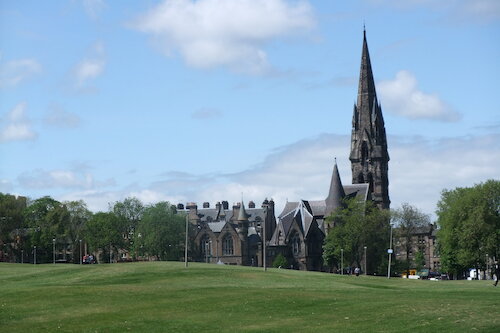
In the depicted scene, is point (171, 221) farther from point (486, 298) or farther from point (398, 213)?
point (486, 298)

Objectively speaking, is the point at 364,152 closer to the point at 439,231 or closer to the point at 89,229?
the point at 89,229

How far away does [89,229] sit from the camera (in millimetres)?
164000

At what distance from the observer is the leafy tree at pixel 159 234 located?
530ft

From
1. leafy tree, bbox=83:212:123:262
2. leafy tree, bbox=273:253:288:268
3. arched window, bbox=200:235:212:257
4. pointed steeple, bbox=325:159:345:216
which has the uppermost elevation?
pointed steeple, bbox=325:159:345:216

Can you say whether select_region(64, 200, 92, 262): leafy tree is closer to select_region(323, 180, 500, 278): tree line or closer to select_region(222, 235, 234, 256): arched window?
select_region(222, 235, 234, 256): arched window

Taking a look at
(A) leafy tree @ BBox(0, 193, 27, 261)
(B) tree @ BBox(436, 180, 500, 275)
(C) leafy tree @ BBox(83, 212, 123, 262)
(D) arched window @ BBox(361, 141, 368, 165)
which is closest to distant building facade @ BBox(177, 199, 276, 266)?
(C) leafy tree @ BBox(83, 212, 123, 262)

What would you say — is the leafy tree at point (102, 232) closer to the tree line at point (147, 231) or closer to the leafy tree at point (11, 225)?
the tree line at point (147, 231)

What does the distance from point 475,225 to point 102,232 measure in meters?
73.0

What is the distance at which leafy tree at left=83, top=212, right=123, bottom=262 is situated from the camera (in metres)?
164

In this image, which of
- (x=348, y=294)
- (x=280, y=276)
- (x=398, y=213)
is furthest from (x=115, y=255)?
(x=348, y=294)

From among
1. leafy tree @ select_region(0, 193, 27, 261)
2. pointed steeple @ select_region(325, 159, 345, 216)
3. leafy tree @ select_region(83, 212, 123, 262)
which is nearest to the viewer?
leafy tree @ select_region(83, 212, 123, 262)

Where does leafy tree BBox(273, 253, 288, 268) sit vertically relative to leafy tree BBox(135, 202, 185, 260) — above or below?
below

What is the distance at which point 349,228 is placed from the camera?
148 metres

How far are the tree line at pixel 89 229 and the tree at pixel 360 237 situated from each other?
3057cm
